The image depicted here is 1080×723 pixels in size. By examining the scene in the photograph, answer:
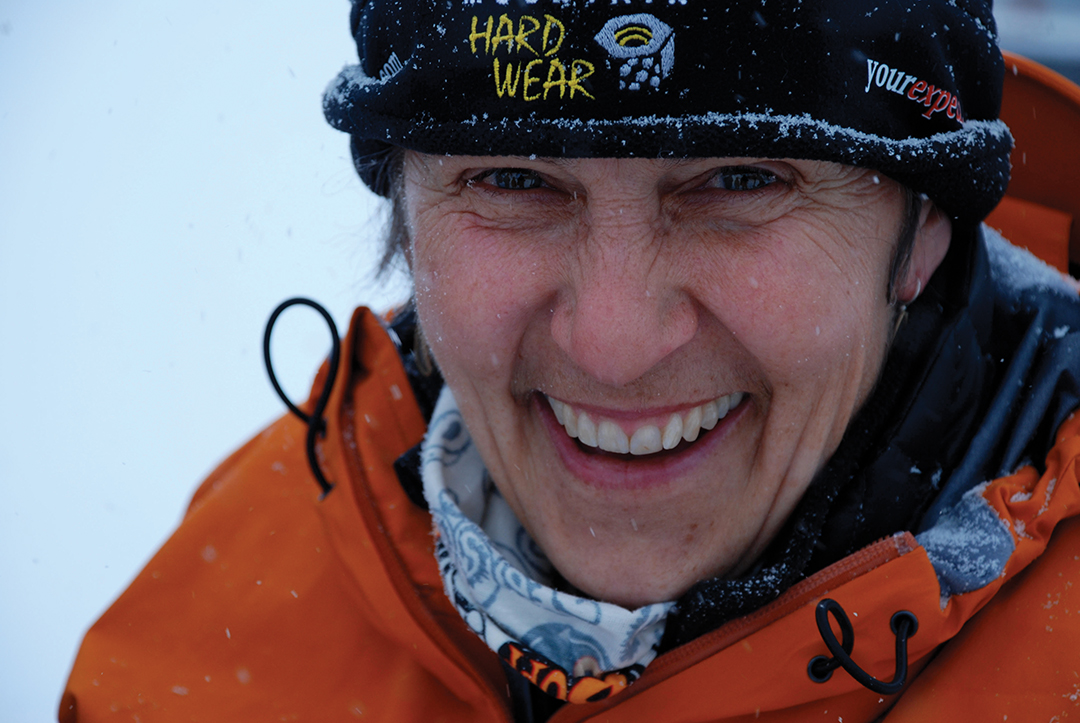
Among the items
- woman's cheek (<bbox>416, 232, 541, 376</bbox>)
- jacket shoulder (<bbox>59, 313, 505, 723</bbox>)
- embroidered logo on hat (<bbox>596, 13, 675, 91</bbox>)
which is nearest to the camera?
embroidered logo on hat (<bbox>596, 13, 675, 91</bbox>)

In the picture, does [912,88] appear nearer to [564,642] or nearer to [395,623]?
[564,642]

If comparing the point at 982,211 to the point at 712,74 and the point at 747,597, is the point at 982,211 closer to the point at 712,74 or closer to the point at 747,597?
the point at 712,74

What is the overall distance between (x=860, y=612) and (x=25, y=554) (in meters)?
4.03

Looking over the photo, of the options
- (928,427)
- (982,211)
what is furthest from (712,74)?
(928,427)

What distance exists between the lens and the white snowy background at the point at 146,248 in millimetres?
4305

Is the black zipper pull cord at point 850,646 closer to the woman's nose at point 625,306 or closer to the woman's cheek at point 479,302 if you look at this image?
the woman's nose at point 625,306

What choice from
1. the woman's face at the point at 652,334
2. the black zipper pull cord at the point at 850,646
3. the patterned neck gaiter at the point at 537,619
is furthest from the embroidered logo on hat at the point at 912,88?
the patterned neck gaiter at the point at 537,619

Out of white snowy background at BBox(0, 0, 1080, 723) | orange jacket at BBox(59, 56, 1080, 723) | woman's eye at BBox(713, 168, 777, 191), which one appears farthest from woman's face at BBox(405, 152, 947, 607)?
white snowy background at BBox(0, 0, 1080, 723)

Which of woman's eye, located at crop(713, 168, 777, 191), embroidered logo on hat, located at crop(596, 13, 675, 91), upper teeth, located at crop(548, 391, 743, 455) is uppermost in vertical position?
embroidered logo on hat, located at crop(596, 13, 675, 91)

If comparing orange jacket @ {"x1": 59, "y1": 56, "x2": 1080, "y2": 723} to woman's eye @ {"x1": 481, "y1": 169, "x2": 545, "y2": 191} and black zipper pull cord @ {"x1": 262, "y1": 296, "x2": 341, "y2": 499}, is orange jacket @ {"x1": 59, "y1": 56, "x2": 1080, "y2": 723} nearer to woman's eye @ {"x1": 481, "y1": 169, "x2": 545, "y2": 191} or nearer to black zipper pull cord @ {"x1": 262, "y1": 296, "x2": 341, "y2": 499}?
black zipper pull cord @ {"x1": 262, "y1": 296, "x2": 341, "y2": 499}

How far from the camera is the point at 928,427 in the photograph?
1.58m

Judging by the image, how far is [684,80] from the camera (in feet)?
4.08

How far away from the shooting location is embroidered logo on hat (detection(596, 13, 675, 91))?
123 centimetres

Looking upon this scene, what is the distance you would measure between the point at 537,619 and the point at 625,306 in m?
0.61
